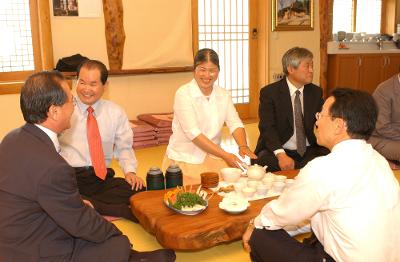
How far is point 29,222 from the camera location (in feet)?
5.35

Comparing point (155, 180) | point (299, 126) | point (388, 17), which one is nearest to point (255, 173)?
point (155, 180)

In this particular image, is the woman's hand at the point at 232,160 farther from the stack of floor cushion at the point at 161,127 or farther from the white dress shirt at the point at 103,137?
the stack of floor cushion at the point at 161,127

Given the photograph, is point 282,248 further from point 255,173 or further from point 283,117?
point 283,117

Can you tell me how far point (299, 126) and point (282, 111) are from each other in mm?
166

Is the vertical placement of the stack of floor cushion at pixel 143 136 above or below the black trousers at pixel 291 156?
below

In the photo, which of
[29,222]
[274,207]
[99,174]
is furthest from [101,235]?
[99,174]

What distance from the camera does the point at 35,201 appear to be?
160 centimetres

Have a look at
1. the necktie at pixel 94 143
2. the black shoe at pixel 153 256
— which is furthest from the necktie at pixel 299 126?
the black shoe at pixel 153 256

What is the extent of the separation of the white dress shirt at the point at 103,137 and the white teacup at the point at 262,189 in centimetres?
84

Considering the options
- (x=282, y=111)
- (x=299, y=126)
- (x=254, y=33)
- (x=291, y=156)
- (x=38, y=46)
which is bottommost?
(x=291, y=156)

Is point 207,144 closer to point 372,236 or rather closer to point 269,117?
point 269,117

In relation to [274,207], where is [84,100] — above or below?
above

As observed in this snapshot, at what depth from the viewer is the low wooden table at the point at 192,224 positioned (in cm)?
196

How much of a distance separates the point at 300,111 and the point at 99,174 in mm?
1526
